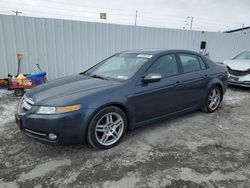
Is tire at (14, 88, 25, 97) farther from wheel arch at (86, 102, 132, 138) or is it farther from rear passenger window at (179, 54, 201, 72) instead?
rear passenger window at (179, 54, 201, 72)

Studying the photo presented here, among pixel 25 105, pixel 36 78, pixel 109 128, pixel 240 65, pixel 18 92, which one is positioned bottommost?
pixel 18 92

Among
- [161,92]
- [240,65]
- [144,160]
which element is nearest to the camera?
[144,160]

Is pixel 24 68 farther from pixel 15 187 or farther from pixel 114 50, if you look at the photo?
pixel 15 187

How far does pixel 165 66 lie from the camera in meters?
3.62

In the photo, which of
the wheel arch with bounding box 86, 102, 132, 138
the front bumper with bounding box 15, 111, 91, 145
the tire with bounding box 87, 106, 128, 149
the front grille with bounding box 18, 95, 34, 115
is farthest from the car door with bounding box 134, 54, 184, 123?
the front grille with bounding box 18, 95, 34, 115

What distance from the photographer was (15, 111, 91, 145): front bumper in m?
2.56

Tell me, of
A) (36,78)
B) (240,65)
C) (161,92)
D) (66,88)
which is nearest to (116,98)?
(66,88)

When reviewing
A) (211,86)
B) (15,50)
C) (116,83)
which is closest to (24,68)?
(15,50)

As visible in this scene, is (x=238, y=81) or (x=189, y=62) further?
(x=238, y=81)

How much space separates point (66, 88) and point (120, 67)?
3.67 feet

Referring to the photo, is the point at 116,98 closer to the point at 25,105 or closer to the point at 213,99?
the point at 25,105

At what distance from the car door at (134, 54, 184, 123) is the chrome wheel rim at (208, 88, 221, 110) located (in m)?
1.14

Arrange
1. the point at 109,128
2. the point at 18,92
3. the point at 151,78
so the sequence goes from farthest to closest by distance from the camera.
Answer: the point at 18,92 < the point at 151,78 < the point at 109,128

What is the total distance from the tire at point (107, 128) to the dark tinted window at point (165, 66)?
944mm
